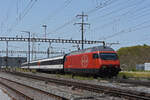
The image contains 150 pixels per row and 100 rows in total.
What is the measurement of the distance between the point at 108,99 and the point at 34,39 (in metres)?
43.5

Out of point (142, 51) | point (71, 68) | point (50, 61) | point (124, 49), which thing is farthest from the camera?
point (124, 49)

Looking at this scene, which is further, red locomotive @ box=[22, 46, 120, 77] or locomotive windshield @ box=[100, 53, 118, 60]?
locomotive windshield @ box=[100, 53, 118, 60]

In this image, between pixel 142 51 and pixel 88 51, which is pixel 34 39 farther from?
pixel 142 51

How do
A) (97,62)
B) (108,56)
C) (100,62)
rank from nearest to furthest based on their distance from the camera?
(100,62), (97,62), (108,56)

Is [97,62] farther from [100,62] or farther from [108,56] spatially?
[108,56]

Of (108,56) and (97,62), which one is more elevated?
(108,56)

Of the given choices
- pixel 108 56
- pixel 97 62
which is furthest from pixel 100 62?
pixel 108 56

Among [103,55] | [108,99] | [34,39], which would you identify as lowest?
[108,99]

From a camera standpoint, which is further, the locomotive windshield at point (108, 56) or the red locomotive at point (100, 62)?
the locomotive windshield at point (108, 56)

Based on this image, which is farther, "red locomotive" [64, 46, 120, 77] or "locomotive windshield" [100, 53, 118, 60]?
"locomotive windshield" [100, 53, 118, 60]

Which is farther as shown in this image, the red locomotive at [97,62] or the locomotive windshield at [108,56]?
the locomotive windshield at [108,56]

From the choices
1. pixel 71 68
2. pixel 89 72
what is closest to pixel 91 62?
pixel 89 72

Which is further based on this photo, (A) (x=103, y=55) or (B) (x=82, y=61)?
(B) (x=82, y=61)

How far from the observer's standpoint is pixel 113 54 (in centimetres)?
2798
